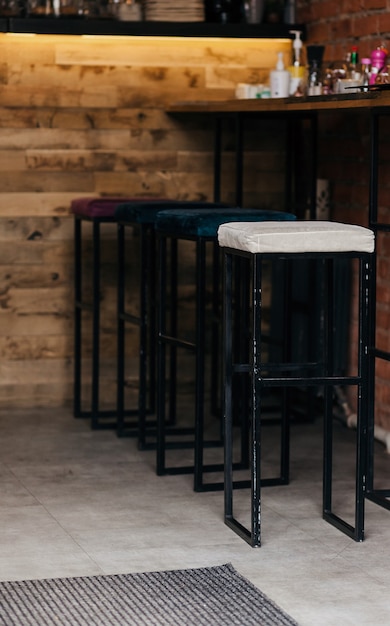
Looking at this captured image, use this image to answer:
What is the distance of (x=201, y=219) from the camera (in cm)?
370

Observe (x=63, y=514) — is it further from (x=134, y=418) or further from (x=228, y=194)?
(x=228, y=194)

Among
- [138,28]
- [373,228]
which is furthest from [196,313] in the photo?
[138,28]

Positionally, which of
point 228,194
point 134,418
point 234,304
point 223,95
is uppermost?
point 223,95

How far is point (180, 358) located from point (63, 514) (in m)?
1.76

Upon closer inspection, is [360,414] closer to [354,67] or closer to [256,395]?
[256,395]

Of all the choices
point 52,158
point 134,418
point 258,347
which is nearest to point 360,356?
point 258,347

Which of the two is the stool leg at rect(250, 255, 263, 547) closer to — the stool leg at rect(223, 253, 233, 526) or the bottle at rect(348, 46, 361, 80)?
the stool leg at rect(223, 253, 233, 526)

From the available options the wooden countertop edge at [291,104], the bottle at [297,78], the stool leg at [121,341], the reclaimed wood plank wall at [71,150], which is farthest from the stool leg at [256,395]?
the reclaimed wood plank wall at [71,150]

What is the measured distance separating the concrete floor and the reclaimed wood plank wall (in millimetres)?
725

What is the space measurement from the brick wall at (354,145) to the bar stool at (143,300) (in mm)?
627

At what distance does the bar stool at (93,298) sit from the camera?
4.54 m

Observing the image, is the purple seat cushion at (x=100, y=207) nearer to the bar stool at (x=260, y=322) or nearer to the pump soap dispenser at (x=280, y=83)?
the pump soap dispenser at (x=280, y=83)

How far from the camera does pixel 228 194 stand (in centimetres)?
525

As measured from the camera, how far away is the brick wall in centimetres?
452
